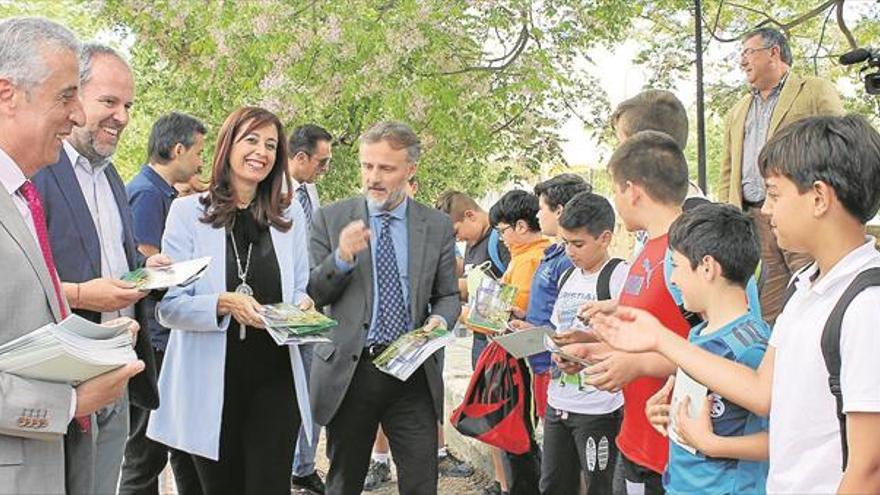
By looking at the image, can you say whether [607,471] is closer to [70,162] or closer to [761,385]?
[761,385]

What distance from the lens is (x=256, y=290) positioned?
13.1 ft

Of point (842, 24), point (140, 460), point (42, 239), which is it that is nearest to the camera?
point (42, 239)

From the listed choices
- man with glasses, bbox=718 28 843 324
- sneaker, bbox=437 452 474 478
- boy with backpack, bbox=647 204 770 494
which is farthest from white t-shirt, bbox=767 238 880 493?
sneaker, bbox=437 452 474 478

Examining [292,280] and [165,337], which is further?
[165,337]

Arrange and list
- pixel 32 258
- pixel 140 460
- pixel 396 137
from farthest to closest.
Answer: pixel 140 460
pixel 396 137
pixel 32 258

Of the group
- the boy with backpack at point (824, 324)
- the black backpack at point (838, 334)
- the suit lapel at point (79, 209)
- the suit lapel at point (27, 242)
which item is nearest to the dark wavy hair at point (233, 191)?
the suit lapel at point (79, 209)

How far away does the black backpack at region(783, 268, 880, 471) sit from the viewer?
2.10 meters

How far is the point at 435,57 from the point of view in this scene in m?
8.61

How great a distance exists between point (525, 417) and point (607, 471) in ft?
3.15

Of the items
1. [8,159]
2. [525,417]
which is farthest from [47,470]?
[525,417]

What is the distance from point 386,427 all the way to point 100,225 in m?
1.67

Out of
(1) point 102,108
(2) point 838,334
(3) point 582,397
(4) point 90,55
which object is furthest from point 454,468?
(2) point 838,334

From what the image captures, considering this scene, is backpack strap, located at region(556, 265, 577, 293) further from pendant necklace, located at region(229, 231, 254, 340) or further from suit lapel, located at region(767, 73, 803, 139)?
suit lapel, located at region(767, 73, 803, 139)

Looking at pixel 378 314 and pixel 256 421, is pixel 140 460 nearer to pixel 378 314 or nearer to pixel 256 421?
pixel 256 421
